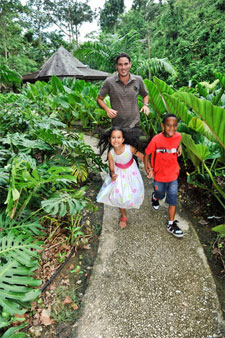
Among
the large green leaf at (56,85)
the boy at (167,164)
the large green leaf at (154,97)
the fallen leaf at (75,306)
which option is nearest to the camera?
the fallen leaf at (75,306)

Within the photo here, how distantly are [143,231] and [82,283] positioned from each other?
80 centimetres

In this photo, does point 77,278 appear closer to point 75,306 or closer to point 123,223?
point 75,306

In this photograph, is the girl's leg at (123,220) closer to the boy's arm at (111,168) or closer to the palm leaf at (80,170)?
the boy's arm at (111,168)

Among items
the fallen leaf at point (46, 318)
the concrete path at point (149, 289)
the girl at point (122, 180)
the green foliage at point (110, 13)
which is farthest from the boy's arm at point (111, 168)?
the green foliage at point (110, 13)

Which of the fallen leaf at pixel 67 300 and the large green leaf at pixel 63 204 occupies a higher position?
the large green leaf at pixel 63 204

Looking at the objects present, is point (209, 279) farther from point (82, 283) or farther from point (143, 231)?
point (82, 283)

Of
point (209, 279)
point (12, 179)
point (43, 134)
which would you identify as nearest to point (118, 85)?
point (43, 134)

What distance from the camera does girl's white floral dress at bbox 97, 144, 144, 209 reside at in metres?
2.06

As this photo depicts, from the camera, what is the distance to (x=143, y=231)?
2143 millimetres

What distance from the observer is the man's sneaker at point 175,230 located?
204cm

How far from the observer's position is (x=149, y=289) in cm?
159

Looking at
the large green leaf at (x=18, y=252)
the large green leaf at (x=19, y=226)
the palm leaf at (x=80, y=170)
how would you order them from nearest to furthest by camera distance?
the large green leaf at (x=18, y=252) < the large green leaf at (x=19, y=226) < the palm leaf at (x=80, y=170)

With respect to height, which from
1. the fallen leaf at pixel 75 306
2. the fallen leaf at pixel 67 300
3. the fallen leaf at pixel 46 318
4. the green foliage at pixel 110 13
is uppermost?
the green foliage at pixel 110 13

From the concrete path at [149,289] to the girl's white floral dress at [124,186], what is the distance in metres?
0.32
